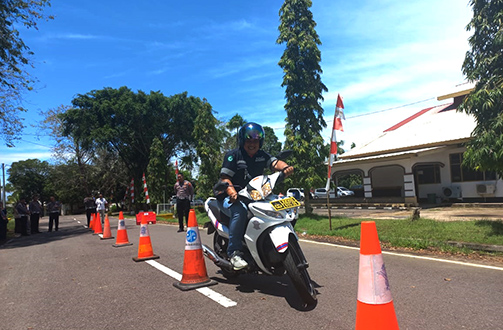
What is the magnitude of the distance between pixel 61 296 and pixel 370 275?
4.15 metres

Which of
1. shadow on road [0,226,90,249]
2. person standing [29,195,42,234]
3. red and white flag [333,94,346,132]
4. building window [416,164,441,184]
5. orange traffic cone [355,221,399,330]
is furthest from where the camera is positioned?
building window [416,164,441,184]

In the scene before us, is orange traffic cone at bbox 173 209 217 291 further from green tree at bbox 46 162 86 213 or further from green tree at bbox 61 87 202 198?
green tree at bbox 46 162 86 213

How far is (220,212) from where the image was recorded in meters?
4.74

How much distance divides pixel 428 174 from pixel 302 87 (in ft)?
42.7

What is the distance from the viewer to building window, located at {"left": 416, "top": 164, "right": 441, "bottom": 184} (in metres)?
21.3

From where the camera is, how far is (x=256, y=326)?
3.28 metres

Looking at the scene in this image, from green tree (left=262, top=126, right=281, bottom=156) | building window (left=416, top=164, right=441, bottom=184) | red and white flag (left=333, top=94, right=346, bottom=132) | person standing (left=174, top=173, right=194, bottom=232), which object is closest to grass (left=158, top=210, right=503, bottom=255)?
red and white flag (left=333, top=94, right=346, bottom=132)

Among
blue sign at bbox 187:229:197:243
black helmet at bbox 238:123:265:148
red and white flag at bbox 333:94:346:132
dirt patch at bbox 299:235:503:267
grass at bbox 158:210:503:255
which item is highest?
red and white flag at bbox 333:94:346:132

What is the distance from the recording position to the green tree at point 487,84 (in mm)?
7203

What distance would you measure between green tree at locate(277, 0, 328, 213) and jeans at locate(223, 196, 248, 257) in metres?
9.18

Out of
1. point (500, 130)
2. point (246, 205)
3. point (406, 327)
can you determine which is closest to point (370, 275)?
point (406, 327)

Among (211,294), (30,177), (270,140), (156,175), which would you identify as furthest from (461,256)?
(30,177)

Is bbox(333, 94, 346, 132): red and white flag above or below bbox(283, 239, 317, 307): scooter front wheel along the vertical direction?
above

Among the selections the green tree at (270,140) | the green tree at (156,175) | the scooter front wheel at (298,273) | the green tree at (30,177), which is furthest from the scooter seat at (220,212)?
the green tree at (30,177)
